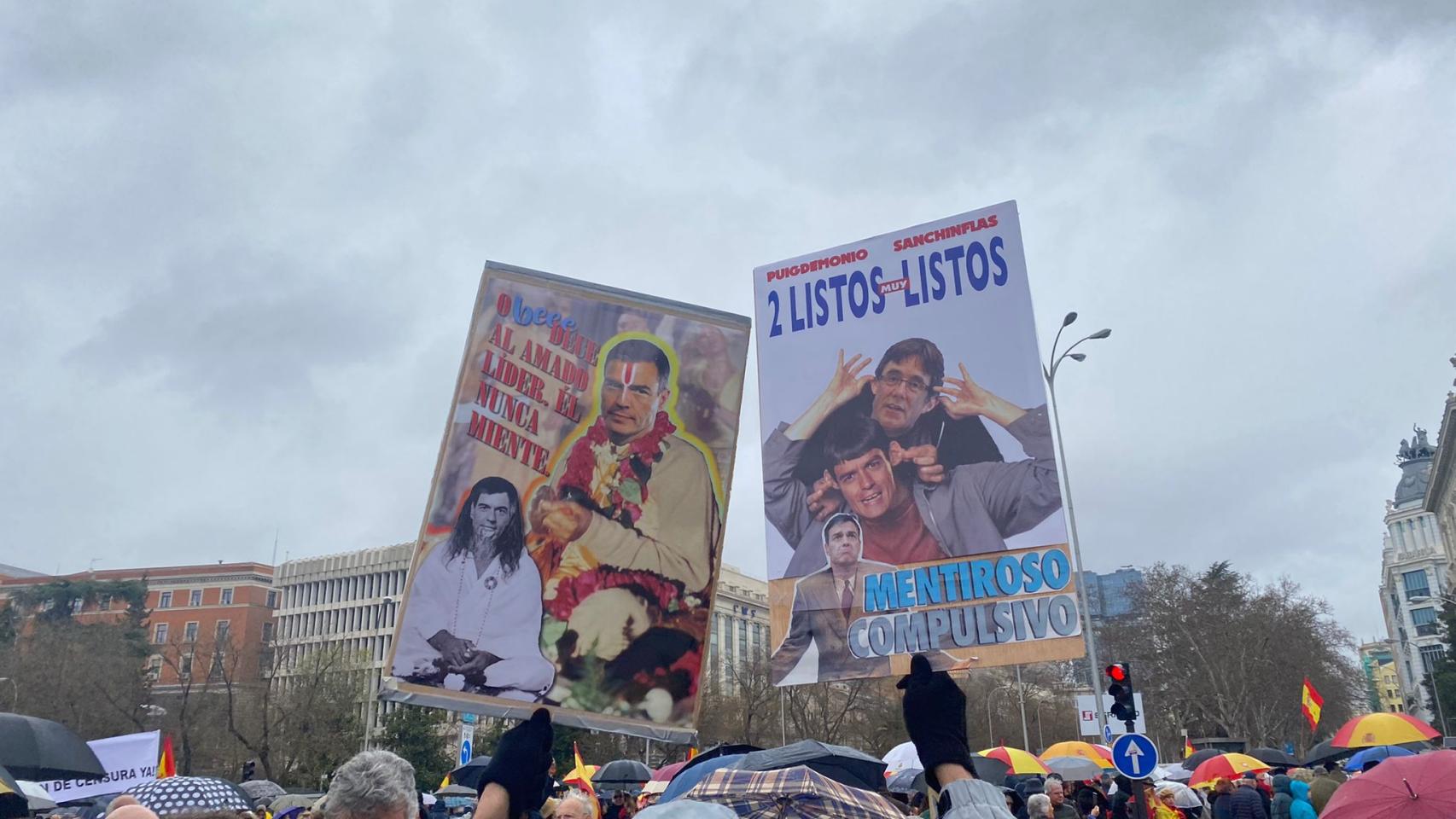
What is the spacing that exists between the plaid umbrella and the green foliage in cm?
4753

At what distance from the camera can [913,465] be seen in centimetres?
866

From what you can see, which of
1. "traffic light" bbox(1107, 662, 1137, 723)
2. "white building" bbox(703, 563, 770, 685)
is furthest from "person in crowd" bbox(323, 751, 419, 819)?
"white building" bbox(703, 563, 770, 685)

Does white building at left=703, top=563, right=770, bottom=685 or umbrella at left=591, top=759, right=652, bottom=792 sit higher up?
white building at left=703, top=563, right=770, bottom=685

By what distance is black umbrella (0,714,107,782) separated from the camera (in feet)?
30.3

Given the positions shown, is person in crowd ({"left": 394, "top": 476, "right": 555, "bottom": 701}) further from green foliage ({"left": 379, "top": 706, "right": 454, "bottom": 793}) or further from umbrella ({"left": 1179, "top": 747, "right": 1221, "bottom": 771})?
green foliage ({"left": 379, "top": 706, "right": 454, "bottom": 793})

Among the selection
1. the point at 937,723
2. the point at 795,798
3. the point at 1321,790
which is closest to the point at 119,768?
the point at 795,798

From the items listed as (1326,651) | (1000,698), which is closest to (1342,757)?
(1326,651)

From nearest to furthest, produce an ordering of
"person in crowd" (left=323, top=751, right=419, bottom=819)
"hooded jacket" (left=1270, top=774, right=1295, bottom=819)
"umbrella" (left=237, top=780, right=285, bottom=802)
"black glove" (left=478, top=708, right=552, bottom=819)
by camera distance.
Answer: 1. "person in crowd" (left=323, top=751, right=419, bottom=819)
2. "black glove" (left=478, top=708, right=552, bottom=819)
3. "hooded jacket" (left=1270, top=774, right=1295, bottom=819)
4. "umbrella" (left=237, top=780, right=285, bottom=802)

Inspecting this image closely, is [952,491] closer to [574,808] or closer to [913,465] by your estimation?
[913,465]

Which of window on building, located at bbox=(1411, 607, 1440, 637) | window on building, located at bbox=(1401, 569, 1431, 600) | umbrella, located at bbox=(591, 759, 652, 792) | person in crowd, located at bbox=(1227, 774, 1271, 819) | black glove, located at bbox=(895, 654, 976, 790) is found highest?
window on building, located at bbox=(1401, 569, 1431, 600)

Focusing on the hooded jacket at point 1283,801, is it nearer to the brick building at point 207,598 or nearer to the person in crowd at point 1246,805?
the person in crowd at point 1246,805

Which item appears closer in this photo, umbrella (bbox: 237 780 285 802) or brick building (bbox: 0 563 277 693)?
umbrella (bbox: 237 780 285 802)

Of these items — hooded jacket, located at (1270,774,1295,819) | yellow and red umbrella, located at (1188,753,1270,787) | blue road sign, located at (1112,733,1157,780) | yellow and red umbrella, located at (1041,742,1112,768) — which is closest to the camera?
blue road sign, located at (1112,733,1157,780)

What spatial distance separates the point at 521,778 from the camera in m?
3.31
